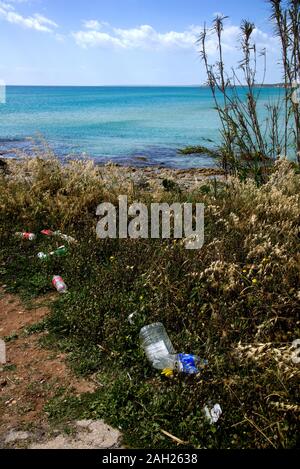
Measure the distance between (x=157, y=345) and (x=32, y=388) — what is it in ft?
3.87

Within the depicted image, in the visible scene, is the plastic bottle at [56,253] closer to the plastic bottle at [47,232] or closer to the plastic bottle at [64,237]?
the plastic bottle at [64,237]

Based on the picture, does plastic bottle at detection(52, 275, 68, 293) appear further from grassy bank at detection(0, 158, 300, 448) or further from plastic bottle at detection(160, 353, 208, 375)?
plastic bottle at detection(160, 353, 208, 375)

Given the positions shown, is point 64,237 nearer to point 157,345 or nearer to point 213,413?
point 157,345

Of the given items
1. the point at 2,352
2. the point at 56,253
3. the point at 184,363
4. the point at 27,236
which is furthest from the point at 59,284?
the point at 184,363

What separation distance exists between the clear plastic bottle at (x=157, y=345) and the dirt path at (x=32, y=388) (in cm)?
60

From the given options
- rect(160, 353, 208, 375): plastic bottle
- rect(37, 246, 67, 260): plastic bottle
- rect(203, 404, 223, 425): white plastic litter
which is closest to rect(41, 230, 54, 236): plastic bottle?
rect(37, 246, 67, 260): plastic bottle

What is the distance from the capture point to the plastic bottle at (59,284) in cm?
533

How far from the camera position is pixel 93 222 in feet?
22.0

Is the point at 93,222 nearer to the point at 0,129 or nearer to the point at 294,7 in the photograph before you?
the point at 294,7

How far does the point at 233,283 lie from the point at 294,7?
646 cm

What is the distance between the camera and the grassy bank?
11.2 ft

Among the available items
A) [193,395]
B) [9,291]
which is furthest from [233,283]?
[9,291]

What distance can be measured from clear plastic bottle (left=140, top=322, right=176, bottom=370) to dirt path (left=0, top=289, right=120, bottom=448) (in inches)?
23.7

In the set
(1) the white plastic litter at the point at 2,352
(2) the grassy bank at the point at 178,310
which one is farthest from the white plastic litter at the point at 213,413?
(1) the white plastic litter at the point at 2,352
